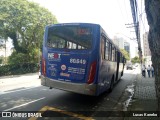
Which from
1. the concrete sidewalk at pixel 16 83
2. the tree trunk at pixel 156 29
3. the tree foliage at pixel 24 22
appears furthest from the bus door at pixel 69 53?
the tree foliage at pixel 24 22

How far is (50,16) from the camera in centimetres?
3422

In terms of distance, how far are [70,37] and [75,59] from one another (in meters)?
0.97

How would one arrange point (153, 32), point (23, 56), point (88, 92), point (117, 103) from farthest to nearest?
point (23, 56) < point (117, 103) < point (88, 92) < point (153, 32)

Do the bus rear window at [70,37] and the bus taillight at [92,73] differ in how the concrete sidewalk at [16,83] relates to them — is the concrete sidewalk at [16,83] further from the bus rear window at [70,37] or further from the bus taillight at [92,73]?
the bus taillight at [92,73]

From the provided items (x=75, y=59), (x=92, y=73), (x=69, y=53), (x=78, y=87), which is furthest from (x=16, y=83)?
(x=92, y=73)

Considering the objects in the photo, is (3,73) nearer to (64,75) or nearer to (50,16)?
(50,16)

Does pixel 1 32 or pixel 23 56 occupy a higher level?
pixel 1 32

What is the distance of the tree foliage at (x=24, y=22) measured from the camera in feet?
92.3

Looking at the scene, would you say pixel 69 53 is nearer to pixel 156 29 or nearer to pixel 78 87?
pixel 78 87

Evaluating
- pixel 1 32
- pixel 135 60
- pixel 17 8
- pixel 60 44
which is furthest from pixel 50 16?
pixel 135 60

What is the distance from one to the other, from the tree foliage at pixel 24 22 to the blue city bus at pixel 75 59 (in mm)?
19952

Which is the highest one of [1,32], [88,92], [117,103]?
[1,32]

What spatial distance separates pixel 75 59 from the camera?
8727mm

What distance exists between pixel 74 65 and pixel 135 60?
4644 inches
